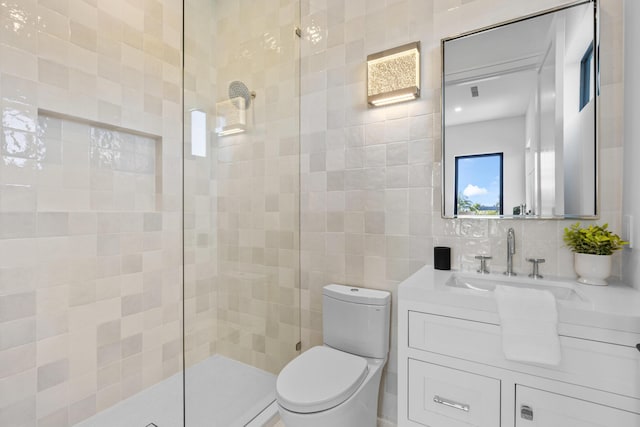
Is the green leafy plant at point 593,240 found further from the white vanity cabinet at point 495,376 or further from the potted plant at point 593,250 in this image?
the white vanity cabinet at point 495,376

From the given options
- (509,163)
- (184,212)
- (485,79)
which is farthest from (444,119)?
(184,212)

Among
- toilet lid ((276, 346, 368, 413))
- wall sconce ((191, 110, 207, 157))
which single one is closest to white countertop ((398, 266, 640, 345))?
toilet lid ((276, 346, 368, 413))

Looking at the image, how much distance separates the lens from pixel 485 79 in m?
1.44

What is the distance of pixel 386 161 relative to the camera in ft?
5.40

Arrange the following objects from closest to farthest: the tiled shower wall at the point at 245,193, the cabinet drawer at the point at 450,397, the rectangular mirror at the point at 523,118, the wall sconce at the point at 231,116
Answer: the cabinet drawer at the point at 450,397
the rectangular mirror at the point at 523,118
the tiled shower wall at the point at 245,193
the wall sconce at the point at 231,116

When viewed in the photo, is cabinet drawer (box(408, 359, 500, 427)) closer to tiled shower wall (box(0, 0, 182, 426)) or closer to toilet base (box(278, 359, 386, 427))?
toilet base (box(278, 359, 386, 427))

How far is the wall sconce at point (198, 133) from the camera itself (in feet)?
4.25

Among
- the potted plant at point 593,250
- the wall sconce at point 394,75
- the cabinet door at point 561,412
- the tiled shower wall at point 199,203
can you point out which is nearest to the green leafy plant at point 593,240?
the potted plant at point 593,250

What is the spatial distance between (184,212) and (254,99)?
826 millimetres

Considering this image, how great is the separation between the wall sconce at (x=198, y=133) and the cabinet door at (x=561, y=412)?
1503mm

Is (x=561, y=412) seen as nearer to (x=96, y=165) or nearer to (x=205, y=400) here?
(x=205, y=400)

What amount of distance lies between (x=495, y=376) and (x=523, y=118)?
111 centimetres

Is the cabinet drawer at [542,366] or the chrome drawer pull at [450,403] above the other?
the cabinet drawer at [542,366]

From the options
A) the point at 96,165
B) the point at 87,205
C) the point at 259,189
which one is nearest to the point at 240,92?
the point at 259,189
